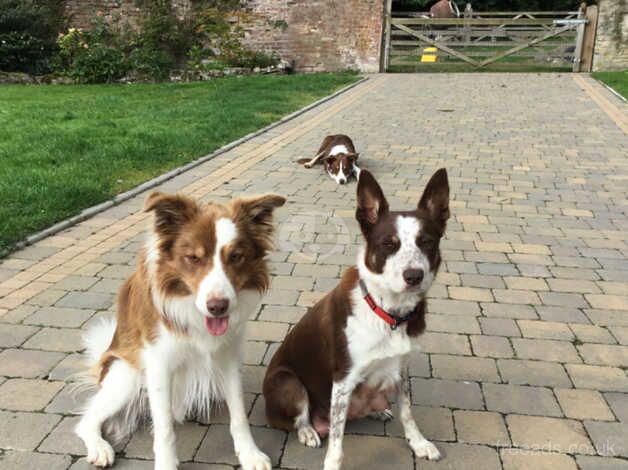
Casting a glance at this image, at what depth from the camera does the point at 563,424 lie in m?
3.37

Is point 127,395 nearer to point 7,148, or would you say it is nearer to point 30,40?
point 7,148

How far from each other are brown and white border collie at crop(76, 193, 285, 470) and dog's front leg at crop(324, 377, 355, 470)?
39 centimetres

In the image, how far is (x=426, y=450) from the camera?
10.1 ft

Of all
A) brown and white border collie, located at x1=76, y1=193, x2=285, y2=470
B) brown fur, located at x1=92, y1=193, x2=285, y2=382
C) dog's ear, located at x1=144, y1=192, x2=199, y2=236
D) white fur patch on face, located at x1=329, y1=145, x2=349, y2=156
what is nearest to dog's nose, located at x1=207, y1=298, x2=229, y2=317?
brown and white border collie, located at x1=76, y1=193, x2=285, y2=470

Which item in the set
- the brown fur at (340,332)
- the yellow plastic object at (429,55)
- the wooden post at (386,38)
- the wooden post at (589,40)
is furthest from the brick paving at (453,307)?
the yellow plastic object at (429,55)

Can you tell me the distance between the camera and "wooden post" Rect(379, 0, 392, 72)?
970 inches

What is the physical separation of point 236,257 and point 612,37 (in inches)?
999

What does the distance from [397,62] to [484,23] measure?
14.7ft

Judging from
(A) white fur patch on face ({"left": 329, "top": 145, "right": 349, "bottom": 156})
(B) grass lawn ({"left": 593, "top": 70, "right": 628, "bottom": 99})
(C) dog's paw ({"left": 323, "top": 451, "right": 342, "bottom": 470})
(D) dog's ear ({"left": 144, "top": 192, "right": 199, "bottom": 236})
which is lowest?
(C) dog's paw ({"left": 323, "top": 451, "right": 342, "bottom": 470})

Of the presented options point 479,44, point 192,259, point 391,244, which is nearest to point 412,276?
point 391,244

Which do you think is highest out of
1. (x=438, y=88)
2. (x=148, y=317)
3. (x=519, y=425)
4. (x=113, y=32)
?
(x=113, y=32)

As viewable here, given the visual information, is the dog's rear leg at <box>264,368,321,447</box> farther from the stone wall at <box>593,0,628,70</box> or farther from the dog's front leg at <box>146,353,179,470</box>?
the stone wall at <box>593,0,628,70</box>

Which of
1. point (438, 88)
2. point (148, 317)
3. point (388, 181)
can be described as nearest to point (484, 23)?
point (438, 88)

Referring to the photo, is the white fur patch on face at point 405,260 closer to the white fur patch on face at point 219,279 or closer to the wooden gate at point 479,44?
the white fur patch on face at point 219,279
